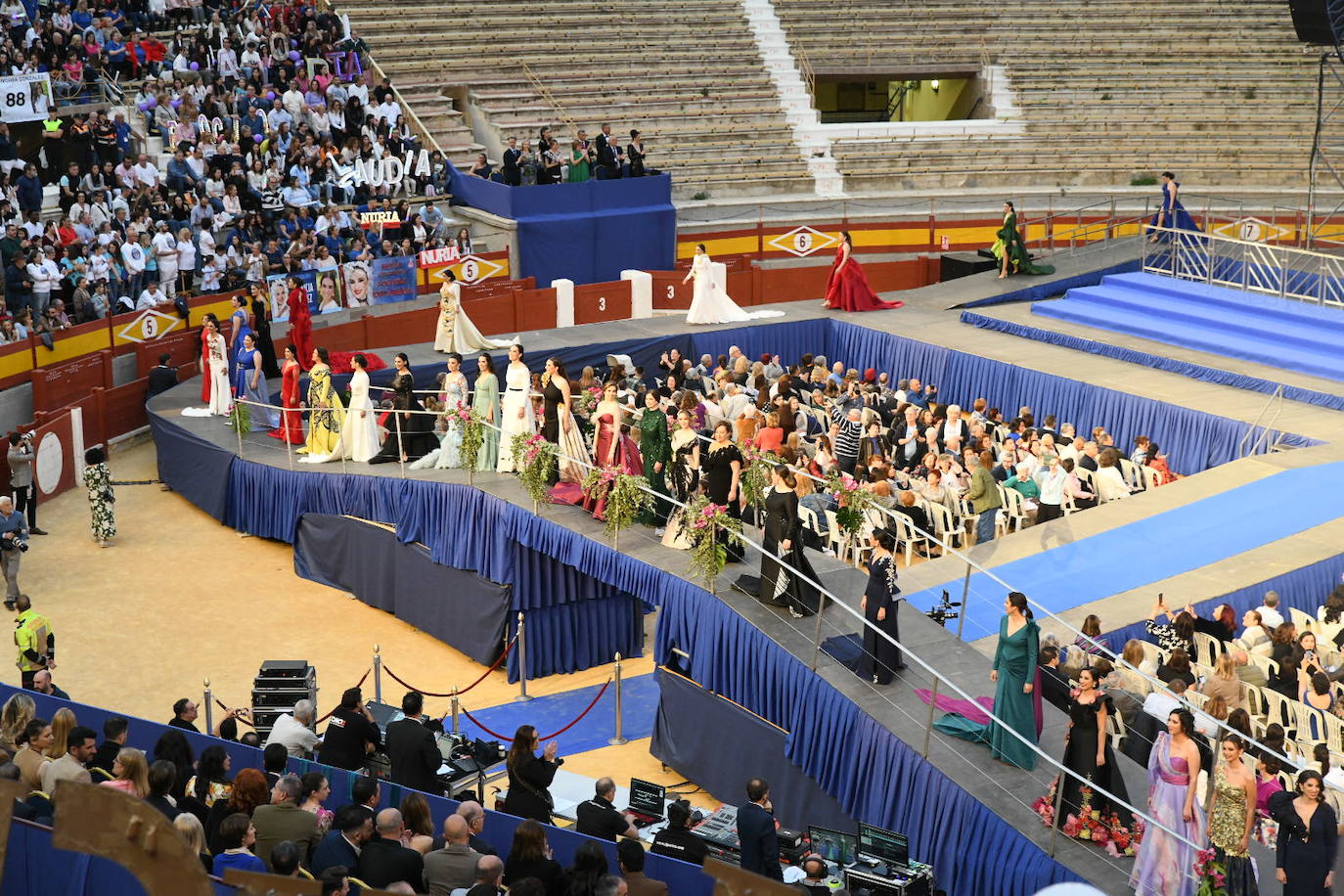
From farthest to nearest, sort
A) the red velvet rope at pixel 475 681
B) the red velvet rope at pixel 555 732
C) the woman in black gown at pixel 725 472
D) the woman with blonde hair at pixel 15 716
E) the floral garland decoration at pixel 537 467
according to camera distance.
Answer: the floral garland decoration at pixel 537 467 < the red velvet rope at pixel 475 681 < the woman in black gown at pixel 725 472 < the red velvet rope at pixel 555 732 < the woman with blonde hair at pixel 15 716

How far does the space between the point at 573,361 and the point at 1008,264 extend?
26.7 feet

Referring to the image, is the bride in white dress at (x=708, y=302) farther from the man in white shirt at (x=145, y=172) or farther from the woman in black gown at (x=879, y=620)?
the woman in black gown at (x=879, y=620)

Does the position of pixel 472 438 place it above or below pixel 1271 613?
above

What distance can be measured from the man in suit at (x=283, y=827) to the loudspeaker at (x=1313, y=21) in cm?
2074

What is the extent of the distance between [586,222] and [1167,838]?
2206 cm

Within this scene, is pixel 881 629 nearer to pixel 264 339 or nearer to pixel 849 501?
pixel 849 501

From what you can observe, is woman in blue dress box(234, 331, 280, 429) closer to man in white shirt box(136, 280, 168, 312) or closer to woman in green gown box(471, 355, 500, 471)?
man in white shirt box(136, 280, 168, 312)

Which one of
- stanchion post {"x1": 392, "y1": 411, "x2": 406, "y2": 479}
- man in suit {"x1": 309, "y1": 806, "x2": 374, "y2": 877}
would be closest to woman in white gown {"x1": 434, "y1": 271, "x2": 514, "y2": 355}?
stanchion post {"x1": 392, "y1": 411, "x2": 406, "y2": 479}

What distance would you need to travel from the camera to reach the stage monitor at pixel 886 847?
11.0 metres

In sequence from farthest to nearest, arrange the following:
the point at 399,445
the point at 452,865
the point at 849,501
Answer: the point at 399,445 → the point at 849,501 → the point at 452,865

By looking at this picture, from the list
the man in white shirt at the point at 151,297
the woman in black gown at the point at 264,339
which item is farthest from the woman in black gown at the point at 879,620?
the man in white shirt at the point at 151,297

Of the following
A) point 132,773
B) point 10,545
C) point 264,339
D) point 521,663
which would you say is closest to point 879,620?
point 521,663

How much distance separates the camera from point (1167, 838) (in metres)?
10.1

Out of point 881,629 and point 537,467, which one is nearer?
point 881,629
